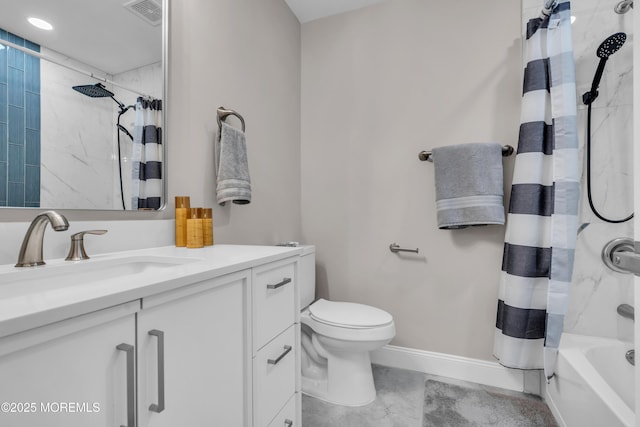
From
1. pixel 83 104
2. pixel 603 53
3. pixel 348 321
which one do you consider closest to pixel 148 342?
pixel 83 104

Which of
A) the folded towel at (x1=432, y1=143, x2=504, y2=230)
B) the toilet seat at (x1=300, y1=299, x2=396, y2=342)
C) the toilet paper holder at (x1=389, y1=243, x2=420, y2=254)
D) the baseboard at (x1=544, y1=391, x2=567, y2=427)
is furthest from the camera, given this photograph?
the toilet paper holder at (x1=389, y1=243, x2=420, y2=254)

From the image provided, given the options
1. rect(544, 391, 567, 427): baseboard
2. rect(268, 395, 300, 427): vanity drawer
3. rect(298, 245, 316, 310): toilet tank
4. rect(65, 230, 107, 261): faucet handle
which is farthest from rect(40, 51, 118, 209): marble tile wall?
rect(544, 391, 567, 427): baseboard

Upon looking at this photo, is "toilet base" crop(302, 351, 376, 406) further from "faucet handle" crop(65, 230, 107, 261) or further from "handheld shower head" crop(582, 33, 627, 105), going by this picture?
"handheld shower head" crop(582, 33, 627, 105)

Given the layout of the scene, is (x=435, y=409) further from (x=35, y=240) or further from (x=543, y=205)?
(x=35, y=240)

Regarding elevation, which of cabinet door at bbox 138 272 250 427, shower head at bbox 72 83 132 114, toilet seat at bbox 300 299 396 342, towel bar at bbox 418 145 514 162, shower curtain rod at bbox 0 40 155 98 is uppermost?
shower curtain rod at bbox 0 40 155 98

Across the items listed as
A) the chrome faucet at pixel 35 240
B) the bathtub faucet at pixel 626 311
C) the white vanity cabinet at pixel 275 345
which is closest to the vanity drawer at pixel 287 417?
the white vanity cabinet at pixel 275 345

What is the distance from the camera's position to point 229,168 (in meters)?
1.42

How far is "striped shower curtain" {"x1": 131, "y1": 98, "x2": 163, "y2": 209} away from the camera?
3.79 ft

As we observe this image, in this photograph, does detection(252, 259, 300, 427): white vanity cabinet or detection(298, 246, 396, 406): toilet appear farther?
detection(298, 246, 396, 406): toilet

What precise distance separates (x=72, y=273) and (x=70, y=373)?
0.43m

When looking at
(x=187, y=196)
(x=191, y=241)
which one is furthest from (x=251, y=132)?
(x=191, y=241)

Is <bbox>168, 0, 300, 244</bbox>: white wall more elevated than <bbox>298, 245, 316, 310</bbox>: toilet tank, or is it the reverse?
<bbox>168, 0, 300, 244</bbox>: white wall

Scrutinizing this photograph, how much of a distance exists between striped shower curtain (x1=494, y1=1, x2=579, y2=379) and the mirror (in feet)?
5.70

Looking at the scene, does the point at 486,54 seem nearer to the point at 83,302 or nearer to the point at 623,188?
the point at 623,188
